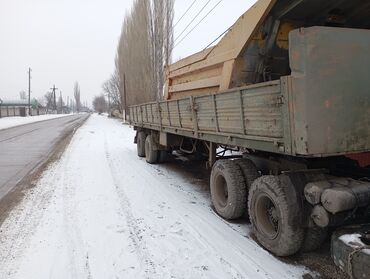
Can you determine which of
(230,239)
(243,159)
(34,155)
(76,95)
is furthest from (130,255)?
(76,95)

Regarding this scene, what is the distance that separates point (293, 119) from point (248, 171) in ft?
6.17

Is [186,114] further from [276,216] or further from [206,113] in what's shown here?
[276,216]

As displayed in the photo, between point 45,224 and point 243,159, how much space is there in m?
3.11

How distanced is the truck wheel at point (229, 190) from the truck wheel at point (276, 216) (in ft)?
1.94

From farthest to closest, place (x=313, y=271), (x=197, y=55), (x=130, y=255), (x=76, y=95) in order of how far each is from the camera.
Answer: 1. (x=76, y=95)
2. (x=197, y=55)
3. (x=130, y=255)
4. (x=313, y=271)

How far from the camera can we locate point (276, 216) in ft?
14.7

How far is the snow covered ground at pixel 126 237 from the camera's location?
4039mm

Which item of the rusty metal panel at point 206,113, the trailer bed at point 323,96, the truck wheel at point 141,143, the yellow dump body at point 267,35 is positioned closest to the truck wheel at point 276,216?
the trailer bed at point 323,96

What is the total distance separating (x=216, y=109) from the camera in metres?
5.72

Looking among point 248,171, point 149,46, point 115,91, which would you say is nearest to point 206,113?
point 248,171

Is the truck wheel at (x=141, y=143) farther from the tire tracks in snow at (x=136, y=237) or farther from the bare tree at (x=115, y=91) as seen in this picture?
the bare tree at (x=115, y=91)

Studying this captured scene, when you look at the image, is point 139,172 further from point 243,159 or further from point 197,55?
point 243,159

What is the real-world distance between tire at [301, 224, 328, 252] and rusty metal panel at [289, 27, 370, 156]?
1008 mm

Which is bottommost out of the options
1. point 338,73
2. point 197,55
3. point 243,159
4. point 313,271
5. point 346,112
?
point 313,271
